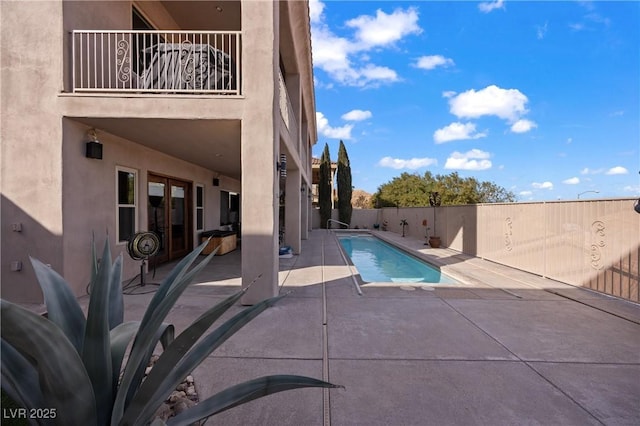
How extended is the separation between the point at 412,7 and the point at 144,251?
10.9 metres

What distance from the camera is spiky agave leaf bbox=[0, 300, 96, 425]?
107 centimetres

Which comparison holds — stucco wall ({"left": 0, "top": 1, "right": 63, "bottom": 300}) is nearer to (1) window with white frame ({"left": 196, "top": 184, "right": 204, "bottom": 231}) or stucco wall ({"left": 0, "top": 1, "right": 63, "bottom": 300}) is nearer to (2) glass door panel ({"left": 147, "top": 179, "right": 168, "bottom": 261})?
(2) glass door panel ({"left": 147, "top": 179, "right": 168, "bottom": 261})

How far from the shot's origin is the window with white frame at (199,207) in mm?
9875

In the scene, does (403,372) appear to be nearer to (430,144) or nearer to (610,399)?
(610,399)

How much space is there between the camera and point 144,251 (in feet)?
17.9

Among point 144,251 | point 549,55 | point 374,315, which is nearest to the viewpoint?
point 374,315

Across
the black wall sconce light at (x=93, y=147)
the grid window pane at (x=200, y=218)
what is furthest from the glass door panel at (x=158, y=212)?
the black wall sconce light at (x=93, y=147)

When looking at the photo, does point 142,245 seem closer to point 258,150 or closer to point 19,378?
point 258,150

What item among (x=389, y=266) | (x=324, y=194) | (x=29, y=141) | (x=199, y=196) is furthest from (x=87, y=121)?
(x=324, y=194)

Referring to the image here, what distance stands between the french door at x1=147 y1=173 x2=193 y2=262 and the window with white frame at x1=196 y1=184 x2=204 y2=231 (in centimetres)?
44

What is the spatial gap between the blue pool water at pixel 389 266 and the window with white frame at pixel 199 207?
5179 mm

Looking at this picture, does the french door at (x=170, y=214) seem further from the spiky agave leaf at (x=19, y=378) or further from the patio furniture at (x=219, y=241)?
the spiky agave leaf at (x=19, y=378)

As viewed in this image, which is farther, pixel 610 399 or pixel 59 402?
pixel 610 399

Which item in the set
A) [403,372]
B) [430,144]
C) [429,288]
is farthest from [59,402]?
[430,144]
